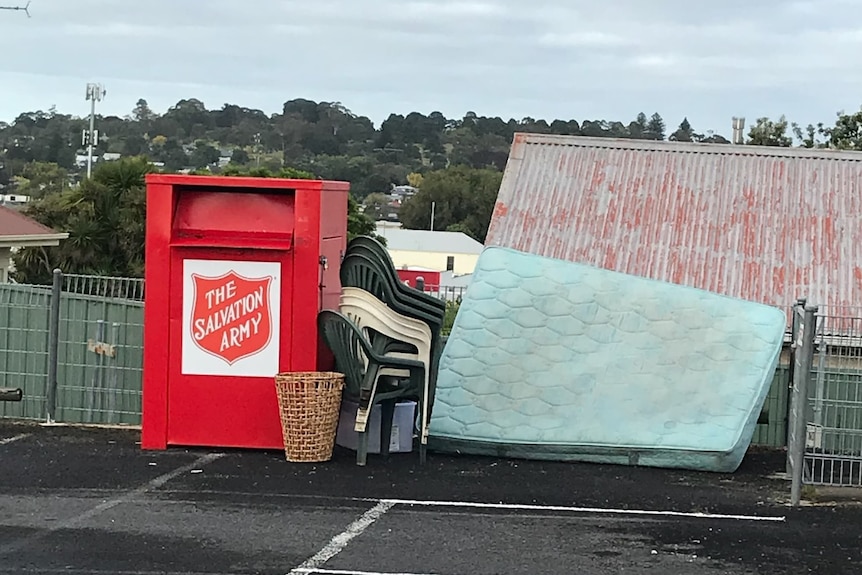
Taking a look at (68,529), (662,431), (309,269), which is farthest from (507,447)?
(68,529)

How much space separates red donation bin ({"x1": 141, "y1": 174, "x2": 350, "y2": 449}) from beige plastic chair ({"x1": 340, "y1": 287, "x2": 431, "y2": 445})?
0.38 m

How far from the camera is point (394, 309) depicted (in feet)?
32.3

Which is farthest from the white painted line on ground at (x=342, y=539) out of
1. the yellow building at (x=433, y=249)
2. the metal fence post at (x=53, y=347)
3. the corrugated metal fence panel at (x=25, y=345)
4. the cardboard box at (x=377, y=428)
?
the yellow building at (x=433, y=249)

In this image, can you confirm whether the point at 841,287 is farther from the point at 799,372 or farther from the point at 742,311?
the point at 799,372

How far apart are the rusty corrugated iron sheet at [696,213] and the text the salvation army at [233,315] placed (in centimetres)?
421

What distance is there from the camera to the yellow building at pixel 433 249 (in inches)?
2800

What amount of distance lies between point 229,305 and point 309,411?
1.17m

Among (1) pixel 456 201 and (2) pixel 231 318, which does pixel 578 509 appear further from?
(1) pixel 456 201

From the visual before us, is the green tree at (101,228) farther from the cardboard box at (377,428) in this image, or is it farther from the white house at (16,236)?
the cardboard box at (377,428)

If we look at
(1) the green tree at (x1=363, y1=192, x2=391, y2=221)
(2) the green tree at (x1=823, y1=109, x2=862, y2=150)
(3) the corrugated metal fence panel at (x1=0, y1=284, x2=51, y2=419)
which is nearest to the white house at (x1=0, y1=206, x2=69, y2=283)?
(3) the corrugated metal fence panel at (x1=0, y1=284, x2=51, y2=419)

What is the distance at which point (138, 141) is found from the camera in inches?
3568

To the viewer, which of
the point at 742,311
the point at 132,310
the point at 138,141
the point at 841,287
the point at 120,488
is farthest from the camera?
the point at 138,141

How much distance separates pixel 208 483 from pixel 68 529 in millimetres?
1592

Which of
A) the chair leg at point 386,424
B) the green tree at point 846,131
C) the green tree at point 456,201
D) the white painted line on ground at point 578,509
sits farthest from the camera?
the green tree at point 456,201
